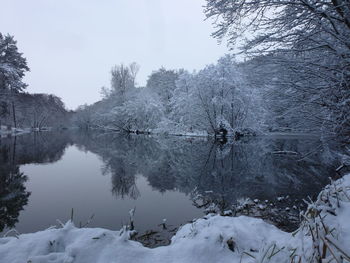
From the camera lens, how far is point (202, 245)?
253 centimetres

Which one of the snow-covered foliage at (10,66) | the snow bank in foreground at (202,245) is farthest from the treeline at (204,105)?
the snow-covered foliage at (10,66)

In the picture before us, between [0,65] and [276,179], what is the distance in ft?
142

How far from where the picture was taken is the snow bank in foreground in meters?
1.89

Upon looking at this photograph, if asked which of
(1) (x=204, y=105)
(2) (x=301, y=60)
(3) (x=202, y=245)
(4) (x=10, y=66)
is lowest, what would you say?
(3) (x=202, y=245)

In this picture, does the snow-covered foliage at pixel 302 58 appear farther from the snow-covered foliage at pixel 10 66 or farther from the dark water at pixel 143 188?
the snow-covered foliage at pixel 10 66

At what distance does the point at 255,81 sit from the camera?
15.9ft

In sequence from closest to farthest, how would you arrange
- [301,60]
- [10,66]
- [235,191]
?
[301,60], [235,191], [10,66]

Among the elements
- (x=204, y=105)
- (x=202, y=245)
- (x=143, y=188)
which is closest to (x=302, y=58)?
(x=202, y=245)

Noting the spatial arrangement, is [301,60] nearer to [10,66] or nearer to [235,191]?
[235,191]

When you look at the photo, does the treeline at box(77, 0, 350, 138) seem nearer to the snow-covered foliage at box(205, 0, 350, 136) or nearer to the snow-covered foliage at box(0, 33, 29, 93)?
the snow-covered foliage at box(205, 0, 350, 136)

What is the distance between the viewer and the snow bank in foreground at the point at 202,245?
1.89 meters

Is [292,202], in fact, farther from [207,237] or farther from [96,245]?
[96,245]

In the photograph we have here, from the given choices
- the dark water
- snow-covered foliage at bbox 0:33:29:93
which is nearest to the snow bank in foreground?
the dark water

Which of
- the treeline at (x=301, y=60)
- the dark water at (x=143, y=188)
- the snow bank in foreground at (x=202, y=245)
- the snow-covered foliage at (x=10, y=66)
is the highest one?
the snow-covered foliage at (x=10, y=66)
